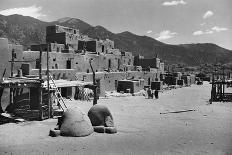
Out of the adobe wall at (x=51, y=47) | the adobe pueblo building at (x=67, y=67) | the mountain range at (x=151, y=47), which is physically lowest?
the adobe pueblo building at (x=67, y=67)

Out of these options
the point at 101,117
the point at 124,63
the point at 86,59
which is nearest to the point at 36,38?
the point at 124,63

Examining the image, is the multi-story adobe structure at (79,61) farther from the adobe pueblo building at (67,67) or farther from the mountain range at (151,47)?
the mountain range at (151,47)

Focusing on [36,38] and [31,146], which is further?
[36,38]

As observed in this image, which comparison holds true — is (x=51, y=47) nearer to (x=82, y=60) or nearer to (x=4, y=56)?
(x=82, y=60)

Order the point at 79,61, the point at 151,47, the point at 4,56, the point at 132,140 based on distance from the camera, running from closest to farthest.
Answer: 1. the point at 132,140
2. the point at 4,56
3. the point at 79,61
4. the point at 151,47

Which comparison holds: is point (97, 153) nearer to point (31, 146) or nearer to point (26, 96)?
point (31, 146)

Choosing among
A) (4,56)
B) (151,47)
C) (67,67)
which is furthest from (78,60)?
(151,47)

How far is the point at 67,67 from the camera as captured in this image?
38.2 meters

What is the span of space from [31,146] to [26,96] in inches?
333

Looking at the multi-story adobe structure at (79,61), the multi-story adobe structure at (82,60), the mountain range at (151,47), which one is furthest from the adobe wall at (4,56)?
the mountain range at (151,47)

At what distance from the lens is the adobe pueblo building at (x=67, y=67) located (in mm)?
18484

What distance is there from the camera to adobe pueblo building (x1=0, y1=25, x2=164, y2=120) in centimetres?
1848

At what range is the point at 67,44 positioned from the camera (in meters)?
45.8

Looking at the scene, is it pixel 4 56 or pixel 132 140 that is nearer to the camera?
pixel 132 140
